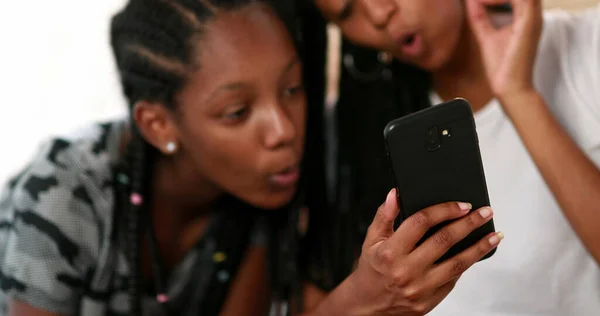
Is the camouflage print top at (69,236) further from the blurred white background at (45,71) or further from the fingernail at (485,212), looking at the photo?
the fingernail at (485,212)

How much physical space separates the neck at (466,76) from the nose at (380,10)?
82 mm

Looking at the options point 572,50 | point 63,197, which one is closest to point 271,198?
point 63,197

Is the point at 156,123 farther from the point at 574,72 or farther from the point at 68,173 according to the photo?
the point at 574,72

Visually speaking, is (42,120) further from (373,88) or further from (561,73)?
(561,73)

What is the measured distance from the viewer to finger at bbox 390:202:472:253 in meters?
0.43

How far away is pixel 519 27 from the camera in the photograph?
58 cm

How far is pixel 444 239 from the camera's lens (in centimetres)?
44

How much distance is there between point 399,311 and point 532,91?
0.77 feet

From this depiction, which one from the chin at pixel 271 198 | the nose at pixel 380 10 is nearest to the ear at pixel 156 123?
the chin at pixel 271 198

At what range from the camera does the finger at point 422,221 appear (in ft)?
1.40

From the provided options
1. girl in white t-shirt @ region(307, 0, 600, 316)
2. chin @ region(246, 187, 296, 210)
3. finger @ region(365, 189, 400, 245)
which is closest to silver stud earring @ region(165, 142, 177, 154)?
chin @ region(246, 187, 296, 210)

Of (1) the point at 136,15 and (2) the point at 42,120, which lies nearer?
(1) the point at 136,15

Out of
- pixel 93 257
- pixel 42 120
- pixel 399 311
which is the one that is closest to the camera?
pixel 399 311

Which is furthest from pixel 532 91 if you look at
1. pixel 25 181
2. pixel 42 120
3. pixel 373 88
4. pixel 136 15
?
pixel 42 120
